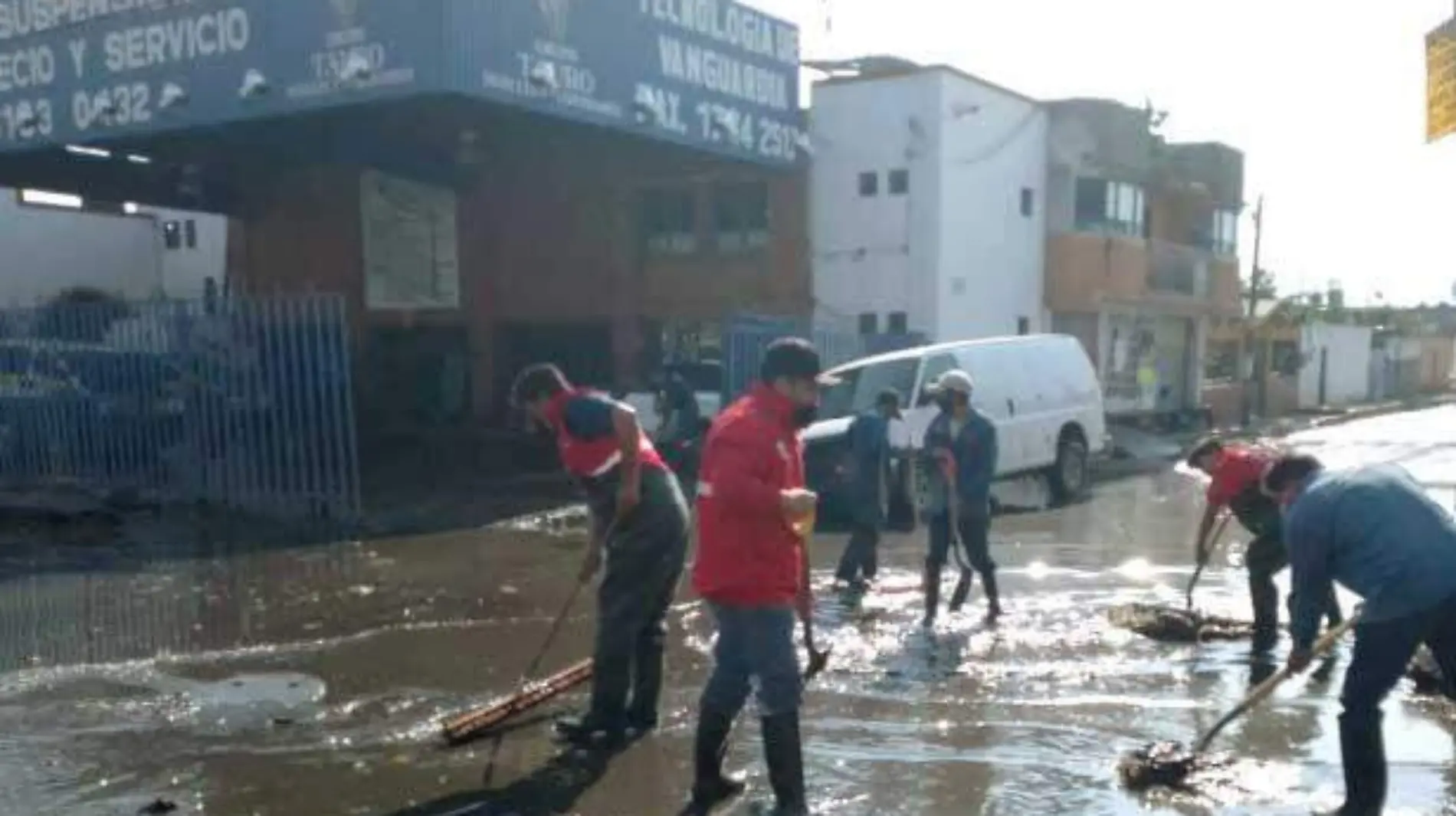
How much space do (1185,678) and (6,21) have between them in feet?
71.4

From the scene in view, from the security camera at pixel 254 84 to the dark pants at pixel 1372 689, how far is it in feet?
57.2

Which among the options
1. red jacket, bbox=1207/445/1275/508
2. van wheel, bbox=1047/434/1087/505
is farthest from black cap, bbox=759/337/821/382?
van wheel, bbox=1047/434/1087/505

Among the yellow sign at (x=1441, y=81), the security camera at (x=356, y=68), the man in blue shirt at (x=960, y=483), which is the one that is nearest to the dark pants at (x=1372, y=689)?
the yellow sign at (x=1441, y=81)

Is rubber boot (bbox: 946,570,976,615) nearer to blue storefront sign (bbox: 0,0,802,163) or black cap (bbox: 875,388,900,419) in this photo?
black cap (bbox: 875,388,900,419)

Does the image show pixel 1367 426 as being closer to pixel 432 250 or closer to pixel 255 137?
pixel 432 250

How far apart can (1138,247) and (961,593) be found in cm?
2031

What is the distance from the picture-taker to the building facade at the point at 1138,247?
2564 centimetres

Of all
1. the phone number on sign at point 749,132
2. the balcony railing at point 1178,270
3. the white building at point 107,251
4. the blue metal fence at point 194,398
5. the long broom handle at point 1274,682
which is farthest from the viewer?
the white building at point 107,251

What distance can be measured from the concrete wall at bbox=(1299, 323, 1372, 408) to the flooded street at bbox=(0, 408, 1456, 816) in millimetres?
32767

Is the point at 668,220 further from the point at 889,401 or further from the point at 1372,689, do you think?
the point at 1372,689

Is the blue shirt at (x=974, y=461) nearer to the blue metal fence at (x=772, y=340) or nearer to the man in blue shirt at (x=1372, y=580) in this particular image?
the man in blue shirt at (x=1372, y=580)

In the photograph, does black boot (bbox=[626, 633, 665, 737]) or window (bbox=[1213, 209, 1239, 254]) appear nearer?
black boot (bbox=[626, 633, 665, 737])

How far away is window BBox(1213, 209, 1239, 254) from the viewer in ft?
114

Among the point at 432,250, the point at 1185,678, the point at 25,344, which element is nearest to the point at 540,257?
the point at 432,250
